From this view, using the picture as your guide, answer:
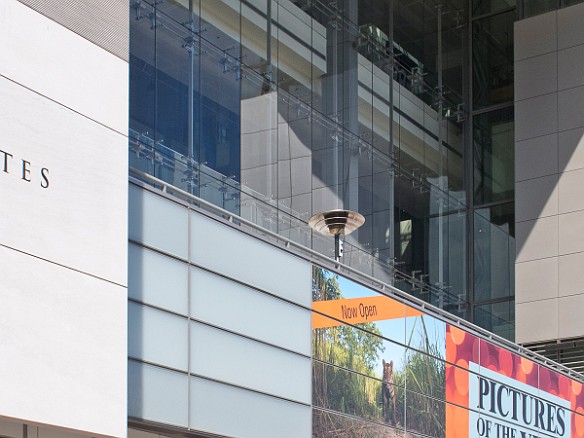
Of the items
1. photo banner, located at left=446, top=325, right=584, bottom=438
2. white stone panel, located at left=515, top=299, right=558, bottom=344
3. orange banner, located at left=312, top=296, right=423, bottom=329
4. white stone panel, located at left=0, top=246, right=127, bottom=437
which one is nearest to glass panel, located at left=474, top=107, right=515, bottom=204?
white stone panel, located at left=515, top=299, right=558, bottom=344

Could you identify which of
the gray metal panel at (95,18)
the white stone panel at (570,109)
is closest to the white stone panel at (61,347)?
the gray metal panel at (95,18)

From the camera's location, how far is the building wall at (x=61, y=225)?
14.1 meters

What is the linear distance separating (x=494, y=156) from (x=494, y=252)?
3149 mm

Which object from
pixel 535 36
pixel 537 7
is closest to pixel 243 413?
pixel 535 36

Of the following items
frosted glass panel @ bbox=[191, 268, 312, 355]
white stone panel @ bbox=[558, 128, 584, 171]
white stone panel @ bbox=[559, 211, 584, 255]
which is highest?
white stone panel @ bbox=[558, 128, 584, 171]

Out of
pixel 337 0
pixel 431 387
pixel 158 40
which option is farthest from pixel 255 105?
pixel 431 387

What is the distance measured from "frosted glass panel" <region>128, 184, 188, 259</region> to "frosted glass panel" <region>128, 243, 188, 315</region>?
0.16 m

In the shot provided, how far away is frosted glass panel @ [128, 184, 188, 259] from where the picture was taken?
56.1 ft

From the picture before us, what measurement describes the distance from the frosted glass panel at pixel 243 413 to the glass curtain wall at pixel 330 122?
6645 mm

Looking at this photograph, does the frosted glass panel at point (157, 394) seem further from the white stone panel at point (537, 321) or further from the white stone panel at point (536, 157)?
the white stone panel at point (536, 157)

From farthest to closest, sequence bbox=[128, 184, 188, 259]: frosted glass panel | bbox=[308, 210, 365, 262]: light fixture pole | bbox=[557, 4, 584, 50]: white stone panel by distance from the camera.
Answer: bbox=[557, 4, 584, 50]: white stone panel < bbox=[308, 210, 365, 262]: light fixture pole < bbox=[128, 184, 188, 259]: frosted glass panel

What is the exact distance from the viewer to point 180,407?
56.9 ft

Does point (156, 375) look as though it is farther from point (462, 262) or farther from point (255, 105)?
point (462, 262)

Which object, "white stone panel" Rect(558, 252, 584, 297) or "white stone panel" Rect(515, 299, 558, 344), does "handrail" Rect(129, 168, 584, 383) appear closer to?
"white stone panel" Rect(515, 299, 558, 344)
